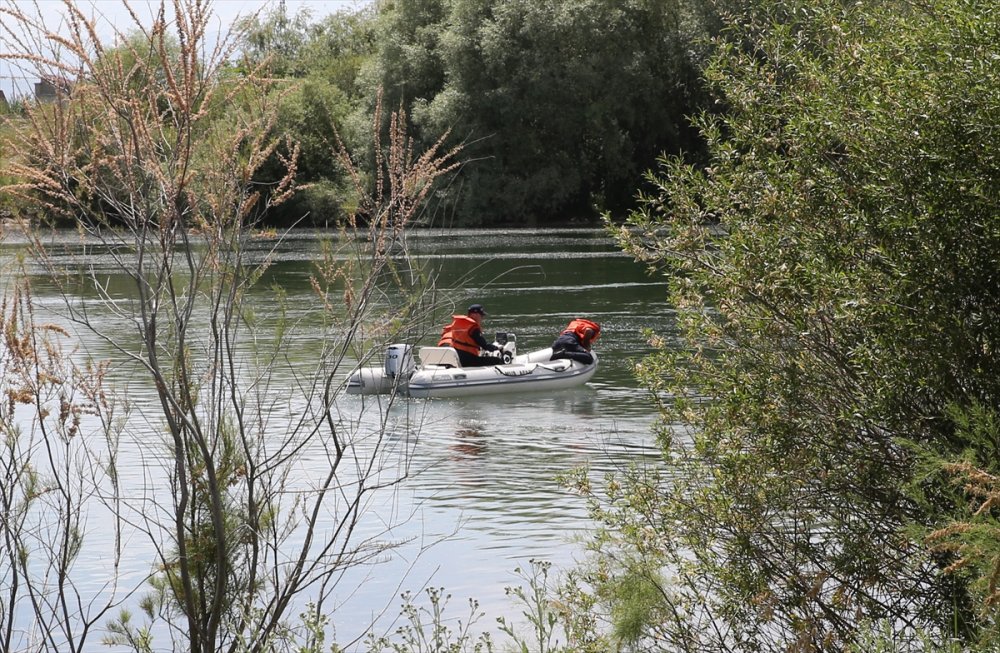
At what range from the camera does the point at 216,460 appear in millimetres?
4746

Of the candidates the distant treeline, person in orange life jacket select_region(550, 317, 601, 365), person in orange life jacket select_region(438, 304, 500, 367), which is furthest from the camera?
the distant treeline

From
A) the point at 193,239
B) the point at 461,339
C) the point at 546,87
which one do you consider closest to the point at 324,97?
the point at 461,339

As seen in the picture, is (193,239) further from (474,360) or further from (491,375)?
(474,360)

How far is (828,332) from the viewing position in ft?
16.0

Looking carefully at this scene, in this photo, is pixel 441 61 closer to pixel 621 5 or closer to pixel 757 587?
pixel 621 5

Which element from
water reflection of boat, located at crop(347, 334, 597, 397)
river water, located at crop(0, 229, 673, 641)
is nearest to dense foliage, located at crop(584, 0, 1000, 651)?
river water, located at crop(0, 229, 673, 641)

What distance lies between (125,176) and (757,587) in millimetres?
2749

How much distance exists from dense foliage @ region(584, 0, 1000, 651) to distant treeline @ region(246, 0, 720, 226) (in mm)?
32419

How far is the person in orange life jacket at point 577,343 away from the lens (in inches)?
640

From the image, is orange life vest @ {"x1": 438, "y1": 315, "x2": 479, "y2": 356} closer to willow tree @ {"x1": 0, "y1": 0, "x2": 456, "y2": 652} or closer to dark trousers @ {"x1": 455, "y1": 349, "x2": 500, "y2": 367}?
dark trousers @ {"x1": 455, "y1": 349, "x2": 500, "y2": 367}

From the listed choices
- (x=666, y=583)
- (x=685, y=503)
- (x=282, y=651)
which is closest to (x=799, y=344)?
(x=685, y=503)

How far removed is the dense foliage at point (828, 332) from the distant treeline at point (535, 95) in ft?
106

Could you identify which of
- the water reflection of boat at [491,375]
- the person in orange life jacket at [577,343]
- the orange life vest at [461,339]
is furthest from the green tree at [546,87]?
the orange life vest at [461,339]

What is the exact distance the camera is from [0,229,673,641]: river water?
7.89 m
